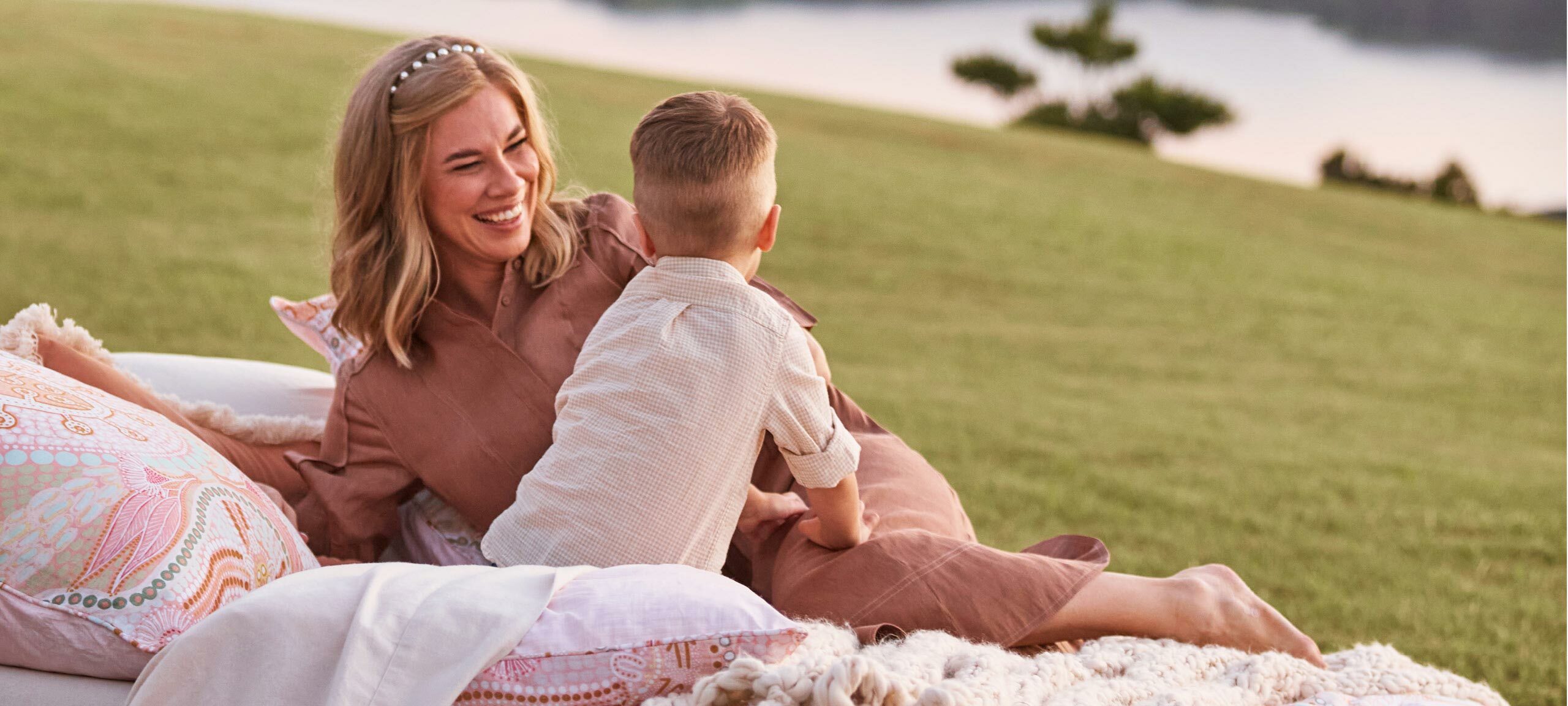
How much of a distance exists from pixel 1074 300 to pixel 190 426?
9507mm

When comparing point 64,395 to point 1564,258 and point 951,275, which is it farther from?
point 1564,258

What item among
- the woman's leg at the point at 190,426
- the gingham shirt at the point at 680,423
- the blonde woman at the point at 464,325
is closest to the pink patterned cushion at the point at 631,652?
the gingham shirt at the point at 680,423

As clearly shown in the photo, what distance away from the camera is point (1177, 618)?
228 centimetres

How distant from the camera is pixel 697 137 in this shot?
6.78ft

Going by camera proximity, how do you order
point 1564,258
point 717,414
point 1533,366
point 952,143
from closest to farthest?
point 717,414
point 1533,366
point 1564,258
point 952,143

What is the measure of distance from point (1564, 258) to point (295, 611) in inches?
672

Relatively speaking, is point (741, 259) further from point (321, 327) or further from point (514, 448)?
point (321, 327)

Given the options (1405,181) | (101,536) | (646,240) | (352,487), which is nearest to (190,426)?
(352,487)

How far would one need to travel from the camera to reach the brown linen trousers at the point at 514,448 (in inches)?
91.0

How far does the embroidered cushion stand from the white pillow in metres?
0.80

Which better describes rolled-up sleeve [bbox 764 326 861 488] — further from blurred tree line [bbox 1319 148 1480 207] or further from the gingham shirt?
blurred tree line [bbox 1319 148 1480 207]

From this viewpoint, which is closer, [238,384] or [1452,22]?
[238,384]

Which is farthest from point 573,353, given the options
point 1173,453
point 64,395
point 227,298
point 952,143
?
point 952,143

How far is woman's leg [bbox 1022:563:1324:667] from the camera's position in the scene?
225cm
